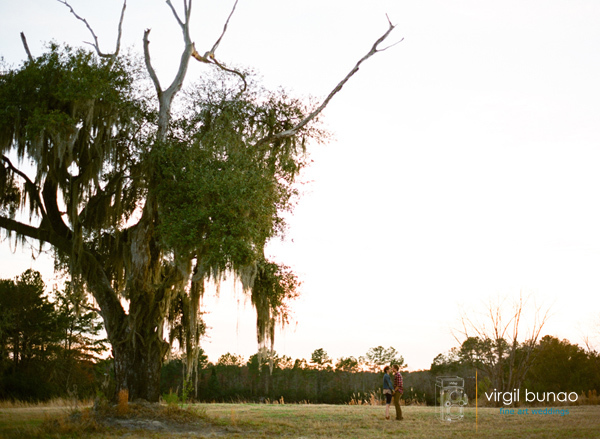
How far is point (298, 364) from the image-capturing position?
224 feet

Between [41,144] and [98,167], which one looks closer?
[41,144]

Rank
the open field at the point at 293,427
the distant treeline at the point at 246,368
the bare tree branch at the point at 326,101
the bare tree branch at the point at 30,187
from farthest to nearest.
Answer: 1. the distant treeline at the point at 246,368
2. the bare tree branch at the point at 326,101
3. the bare tree branch at the point at 30,187
4. the open field at the point at 293,427

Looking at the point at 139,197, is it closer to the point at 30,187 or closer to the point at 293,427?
the point at 30,187

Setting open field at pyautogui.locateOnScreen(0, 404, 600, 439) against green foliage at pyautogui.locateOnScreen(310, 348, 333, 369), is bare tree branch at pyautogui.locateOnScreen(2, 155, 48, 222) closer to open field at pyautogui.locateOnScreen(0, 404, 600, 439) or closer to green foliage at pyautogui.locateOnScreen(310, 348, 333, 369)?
open field at pyautogui.locateOnScreen(0, 404, 600, 439)

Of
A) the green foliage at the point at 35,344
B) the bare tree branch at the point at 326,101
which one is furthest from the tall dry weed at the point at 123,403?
the green foliage at the point at 35,344

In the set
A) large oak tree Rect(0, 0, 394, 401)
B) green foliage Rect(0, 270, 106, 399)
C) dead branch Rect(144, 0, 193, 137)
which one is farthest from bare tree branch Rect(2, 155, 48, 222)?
green foliage Rect(0, 270, 106, 399)

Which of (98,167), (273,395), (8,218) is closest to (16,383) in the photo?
(8,218)

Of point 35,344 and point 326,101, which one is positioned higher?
point 326,101

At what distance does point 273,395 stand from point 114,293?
46.4 meters

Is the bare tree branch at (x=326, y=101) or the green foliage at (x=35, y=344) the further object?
the green foliage at (x=35, y=344)

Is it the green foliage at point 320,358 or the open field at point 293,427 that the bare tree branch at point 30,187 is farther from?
the green foliage at point 320,358

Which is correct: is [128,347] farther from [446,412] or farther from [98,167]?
[446,412]

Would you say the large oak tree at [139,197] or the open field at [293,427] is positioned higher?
the large oak tree at [139,197]

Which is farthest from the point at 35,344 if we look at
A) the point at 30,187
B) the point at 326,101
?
the point at 326,101
